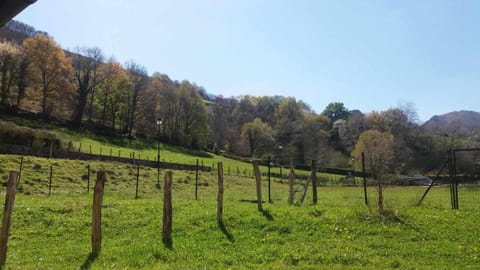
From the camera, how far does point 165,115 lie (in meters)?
75.6

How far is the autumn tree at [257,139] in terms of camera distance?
294ft

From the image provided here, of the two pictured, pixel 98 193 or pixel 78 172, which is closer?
pixel 98 193

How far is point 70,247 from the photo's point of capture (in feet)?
29.2

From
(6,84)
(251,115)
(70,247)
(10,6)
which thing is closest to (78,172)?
(70,247)

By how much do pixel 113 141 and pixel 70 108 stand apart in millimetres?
11184

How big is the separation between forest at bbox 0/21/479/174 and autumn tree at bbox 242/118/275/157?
0.26 m

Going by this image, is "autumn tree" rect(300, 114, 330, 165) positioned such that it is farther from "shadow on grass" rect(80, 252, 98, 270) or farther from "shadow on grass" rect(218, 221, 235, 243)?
"shadow on grass" rect(80, 252, 98, 270)

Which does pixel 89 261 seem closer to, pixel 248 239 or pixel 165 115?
pixel 248 239

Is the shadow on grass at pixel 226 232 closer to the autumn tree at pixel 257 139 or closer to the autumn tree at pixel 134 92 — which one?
the autumn tree at pixel 134 92

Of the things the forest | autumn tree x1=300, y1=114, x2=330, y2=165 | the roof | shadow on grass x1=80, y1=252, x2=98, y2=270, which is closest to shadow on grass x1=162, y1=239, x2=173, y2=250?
shadow on grass x1=80, y1=252, x2=98, y2=270

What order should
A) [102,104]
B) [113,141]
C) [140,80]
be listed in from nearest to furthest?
[113,141], [102,104], [140,80]

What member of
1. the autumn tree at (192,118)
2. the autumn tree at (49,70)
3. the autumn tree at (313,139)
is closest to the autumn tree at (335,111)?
the autumn tree at (313,139)

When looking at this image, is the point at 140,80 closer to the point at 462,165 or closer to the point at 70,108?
the point at 70,108

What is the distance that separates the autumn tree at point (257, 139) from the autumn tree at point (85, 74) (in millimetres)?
39478
